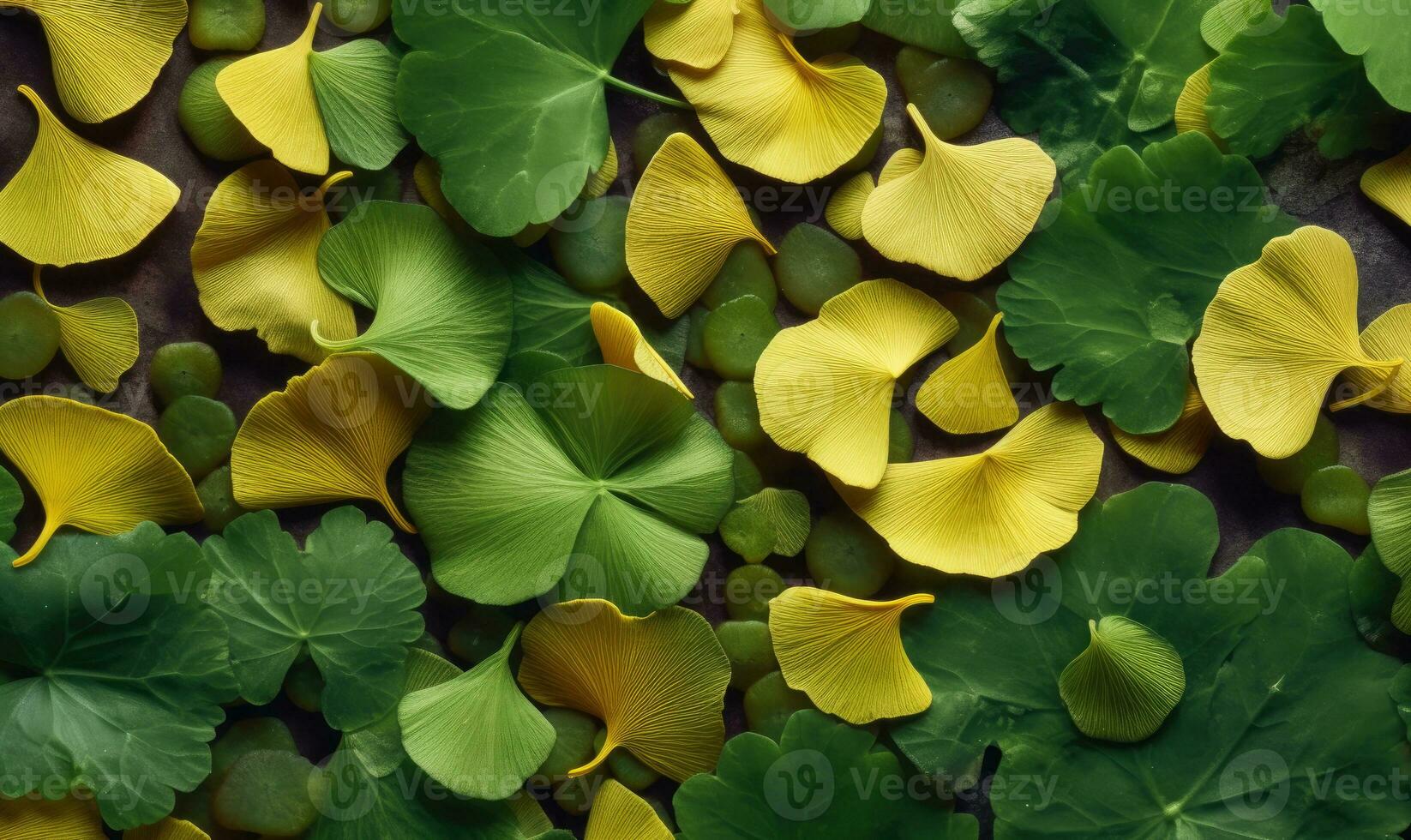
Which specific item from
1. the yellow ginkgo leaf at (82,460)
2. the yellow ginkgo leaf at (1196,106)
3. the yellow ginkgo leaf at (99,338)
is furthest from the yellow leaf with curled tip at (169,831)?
the yellow ginkgo leaf at (1196,106)

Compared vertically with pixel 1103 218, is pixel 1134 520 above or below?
below

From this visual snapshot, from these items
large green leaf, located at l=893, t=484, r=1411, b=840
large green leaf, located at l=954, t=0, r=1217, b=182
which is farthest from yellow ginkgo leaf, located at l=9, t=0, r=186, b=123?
large green leaf, located at l=893, t=484, r=1411, b=840

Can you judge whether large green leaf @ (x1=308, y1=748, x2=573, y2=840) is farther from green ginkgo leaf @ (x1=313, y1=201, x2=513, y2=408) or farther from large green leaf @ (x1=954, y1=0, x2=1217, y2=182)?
large green leaf @ (x1=954, y1=0, x2=1217, y2=182)

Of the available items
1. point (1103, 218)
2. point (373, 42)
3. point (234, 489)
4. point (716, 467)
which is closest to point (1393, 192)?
point (1103, 218)

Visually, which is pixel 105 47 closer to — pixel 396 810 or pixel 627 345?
pixel 627 345

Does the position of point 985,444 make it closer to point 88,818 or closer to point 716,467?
point 716,467
